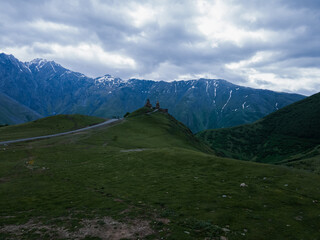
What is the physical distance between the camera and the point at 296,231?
20.9 metres

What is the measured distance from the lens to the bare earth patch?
64.5 feet

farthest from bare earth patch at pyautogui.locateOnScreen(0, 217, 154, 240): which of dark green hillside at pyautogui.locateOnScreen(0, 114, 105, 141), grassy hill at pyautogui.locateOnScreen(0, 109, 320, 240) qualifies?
dark green hillside at pyautogui.locateOnScreen(0, 114, 105, 141)

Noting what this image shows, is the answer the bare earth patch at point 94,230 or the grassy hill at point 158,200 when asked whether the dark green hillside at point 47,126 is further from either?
the bare earth patch at point 94,230

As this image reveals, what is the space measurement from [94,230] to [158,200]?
10521 mm

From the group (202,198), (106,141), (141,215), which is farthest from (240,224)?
(106,141)

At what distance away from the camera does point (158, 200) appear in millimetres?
29047

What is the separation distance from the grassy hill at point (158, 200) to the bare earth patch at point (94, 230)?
0.31ft

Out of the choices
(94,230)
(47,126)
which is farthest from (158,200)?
(47,126)

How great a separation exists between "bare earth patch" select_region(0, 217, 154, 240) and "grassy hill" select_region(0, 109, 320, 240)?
0.09 meters

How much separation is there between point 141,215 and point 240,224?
11.1 meters

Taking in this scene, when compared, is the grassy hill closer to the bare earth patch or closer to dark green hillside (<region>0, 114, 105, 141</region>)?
the bare earth patch

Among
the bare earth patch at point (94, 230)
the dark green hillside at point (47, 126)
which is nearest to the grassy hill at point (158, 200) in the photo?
the bare earth patch at point (94, 230)

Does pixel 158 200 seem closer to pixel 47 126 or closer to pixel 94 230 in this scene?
pixel 94 230

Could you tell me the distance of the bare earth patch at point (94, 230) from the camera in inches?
774
